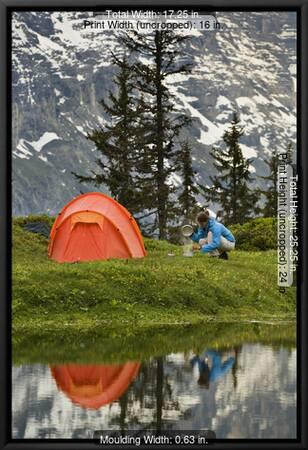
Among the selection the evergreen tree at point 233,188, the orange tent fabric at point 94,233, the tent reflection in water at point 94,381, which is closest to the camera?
the tent reflection in water at point 94,381

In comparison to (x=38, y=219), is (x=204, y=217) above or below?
below

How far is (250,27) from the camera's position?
9.19 m

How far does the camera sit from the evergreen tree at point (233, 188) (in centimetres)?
4566

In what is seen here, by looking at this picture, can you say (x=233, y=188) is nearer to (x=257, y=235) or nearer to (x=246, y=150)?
(x=257, y=235)

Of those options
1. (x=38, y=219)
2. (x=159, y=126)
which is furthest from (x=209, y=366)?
(x=159, y=126)

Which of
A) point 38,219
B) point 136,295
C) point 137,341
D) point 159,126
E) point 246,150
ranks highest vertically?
point 246,150

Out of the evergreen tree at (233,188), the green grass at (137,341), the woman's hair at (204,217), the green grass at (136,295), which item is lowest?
the green grass at (137,341)

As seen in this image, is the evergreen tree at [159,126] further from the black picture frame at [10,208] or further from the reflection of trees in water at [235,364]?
the black picture frame at [10,208]

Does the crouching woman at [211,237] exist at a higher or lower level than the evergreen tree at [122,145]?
lower

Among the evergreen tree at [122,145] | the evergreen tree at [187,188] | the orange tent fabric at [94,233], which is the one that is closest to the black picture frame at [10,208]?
the orange tent fabric at [94,233]

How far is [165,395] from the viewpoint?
32.8 ft

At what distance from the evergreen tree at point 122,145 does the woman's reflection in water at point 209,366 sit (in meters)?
26.1

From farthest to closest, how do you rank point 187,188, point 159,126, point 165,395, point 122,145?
point 187,188 → point 122,145 → point 159,126 → point 165,395

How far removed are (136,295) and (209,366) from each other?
7.70 metres
